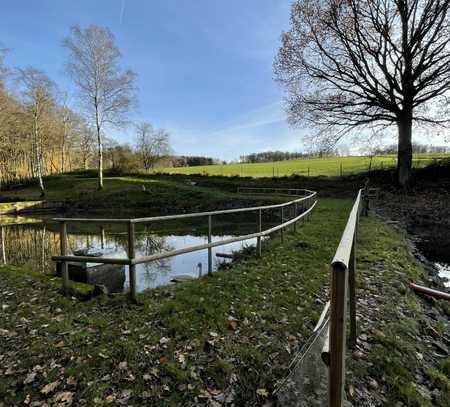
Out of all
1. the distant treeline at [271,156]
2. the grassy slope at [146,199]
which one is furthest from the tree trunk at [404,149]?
the distant treeline at [271,156]

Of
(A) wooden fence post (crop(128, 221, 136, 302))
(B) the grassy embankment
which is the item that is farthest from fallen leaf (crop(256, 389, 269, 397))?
A: (A) wooden fence post (crop(128, 221, 136, 302))

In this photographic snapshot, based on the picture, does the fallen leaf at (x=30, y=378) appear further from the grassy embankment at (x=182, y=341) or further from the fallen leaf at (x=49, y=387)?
the fallen leaf at (x=49, y=387)

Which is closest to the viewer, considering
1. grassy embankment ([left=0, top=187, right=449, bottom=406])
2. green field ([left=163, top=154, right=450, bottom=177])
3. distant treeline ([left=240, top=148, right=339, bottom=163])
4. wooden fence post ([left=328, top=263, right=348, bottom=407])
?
wooden fence post ([left=328, top=263, right=348, bottom=407])

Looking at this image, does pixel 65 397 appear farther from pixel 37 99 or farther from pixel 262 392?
pixel 37 99

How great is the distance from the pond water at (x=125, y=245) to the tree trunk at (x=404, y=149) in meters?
12.9

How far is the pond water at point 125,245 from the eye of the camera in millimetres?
7629

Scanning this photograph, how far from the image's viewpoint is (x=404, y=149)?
19734 mm

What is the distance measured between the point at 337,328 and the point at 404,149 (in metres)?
22.4

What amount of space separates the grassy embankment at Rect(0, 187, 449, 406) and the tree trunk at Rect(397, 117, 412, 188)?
17651mm

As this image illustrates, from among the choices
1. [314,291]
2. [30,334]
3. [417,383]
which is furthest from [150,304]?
[417,383]

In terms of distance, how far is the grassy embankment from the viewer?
8.52 feet

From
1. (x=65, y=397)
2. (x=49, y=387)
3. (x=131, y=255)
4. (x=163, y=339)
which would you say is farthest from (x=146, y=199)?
(x=65, y=397)

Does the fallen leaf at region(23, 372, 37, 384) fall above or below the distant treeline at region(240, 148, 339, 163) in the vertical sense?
below

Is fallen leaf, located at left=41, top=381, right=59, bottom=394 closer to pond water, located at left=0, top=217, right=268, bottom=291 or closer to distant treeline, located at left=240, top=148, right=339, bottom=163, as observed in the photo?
pond water, located at left=0, top=217, right=268, bottom=291
